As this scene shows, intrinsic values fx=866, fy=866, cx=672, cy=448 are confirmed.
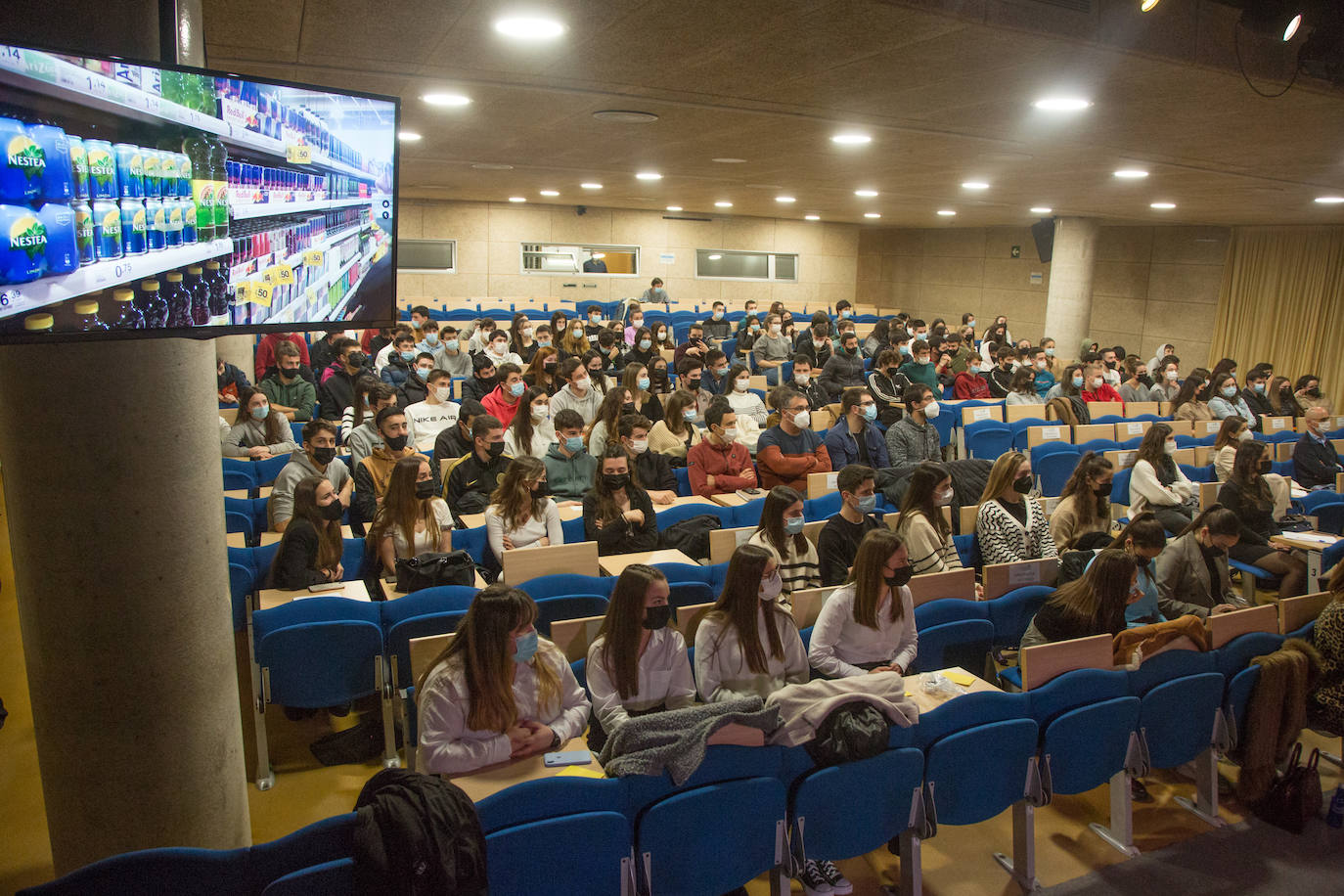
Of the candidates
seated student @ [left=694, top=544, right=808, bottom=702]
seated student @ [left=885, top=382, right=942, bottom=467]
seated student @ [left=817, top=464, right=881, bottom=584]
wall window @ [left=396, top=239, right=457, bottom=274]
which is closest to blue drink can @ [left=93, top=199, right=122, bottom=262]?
seated student @ [left=694, top=544, right=808, bottom=702]

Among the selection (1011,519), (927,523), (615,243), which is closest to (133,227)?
(927,523)

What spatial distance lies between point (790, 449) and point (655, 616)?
3.49 metres

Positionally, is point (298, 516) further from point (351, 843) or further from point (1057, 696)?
point (1057, 696)

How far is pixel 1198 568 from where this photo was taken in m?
5.20

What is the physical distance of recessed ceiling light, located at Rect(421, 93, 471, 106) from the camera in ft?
19.3

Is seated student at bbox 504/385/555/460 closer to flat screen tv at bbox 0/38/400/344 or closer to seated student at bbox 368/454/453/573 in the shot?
seated student at bbox 368/454/453/573

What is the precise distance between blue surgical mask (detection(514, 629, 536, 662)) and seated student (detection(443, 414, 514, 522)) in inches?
109

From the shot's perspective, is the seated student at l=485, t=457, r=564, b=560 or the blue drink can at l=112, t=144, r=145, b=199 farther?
the seated student at l=485, t=457, r=564, b=560

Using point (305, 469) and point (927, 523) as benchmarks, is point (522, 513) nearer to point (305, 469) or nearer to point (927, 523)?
point (305, 469)

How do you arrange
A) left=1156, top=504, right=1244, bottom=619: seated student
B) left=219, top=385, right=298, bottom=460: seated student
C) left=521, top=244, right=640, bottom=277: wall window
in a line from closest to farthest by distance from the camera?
left=1156, top=504, right=1244, bottom=619: seated student
left=219, top=385, right=298, bottom=460: seated student
left=521, top=244, right=640, bottom=277: wall window

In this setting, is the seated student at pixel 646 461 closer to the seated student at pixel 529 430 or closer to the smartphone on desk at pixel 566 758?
the seated student at pixel 529 430

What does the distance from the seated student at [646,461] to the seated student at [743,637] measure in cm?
225

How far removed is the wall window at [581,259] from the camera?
1953 centimetres

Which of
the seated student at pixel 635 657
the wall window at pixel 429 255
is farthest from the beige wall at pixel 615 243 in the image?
the seated student at pixel 635 657
